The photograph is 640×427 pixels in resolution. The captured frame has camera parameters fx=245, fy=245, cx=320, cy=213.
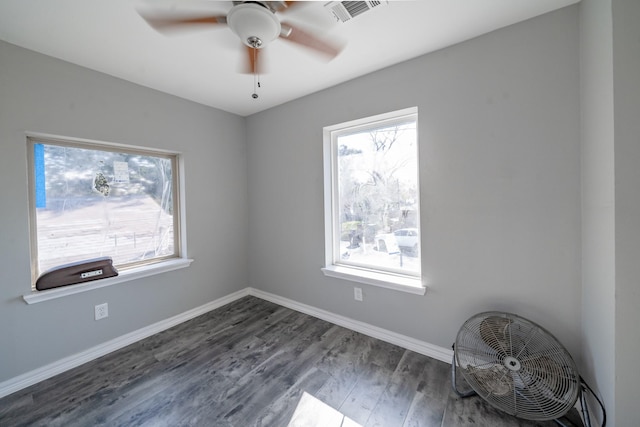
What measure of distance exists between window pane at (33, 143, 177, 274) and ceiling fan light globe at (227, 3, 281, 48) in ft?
6.04

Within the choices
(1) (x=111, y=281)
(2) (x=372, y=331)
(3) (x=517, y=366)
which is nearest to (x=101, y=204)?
(1) (x=111, y=281)

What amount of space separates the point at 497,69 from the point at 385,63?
835mm

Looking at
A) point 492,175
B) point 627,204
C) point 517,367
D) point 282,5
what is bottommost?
point 517,367

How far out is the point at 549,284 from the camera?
1.58 m

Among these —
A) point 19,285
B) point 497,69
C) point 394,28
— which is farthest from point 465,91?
point 19,285

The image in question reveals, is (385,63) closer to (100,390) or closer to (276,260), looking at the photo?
(276,260)

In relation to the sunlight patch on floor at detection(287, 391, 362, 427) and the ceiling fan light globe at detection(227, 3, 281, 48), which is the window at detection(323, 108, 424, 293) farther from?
the ceiling fan light globe at detection(227, 3, 281, 48)

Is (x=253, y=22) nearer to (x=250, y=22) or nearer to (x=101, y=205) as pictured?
(x=250, y=22)

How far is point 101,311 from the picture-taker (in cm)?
215

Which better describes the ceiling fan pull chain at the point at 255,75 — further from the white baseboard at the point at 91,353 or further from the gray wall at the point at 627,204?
the white baseboard at the point at 91,353

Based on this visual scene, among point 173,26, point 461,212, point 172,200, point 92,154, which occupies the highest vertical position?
point 173,26

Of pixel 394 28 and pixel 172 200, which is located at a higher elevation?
pixel 394 28

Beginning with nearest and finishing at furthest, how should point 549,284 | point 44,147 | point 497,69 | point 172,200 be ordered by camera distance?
point 549,284
point 497,69
point 44,147
point 172,200

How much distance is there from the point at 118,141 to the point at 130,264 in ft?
3.90
